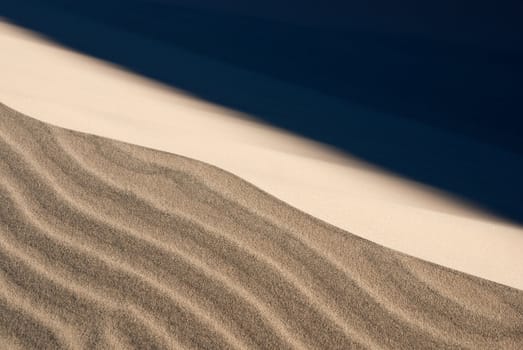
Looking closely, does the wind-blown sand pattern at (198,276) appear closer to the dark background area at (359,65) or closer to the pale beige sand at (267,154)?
the pale beige sand at (267,154)

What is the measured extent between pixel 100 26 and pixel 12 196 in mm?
1215

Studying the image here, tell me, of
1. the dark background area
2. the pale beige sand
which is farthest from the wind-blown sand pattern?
the dark background area

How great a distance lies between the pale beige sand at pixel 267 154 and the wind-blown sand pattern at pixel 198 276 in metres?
0.08

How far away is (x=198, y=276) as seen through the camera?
164 cm

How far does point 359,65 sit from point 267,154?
71 centimetres

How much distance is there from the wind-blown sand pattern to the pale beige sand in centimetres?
8

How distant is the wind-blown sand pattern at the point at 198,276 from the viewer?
1.52 metres

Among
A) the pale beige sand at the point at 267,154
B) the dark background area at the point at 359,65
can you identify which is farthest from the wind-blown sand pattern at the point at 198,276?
the dark background area at the point at 359,65

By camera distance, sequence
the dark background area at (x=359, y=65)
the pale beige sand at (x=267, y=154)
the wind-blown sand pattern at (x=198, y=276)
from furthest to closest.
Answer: the dark background area at (x=359, y=65) → the pale beige sand at (x=267, y=154) → the wind-blown sand pattern at (x=198, y=276)

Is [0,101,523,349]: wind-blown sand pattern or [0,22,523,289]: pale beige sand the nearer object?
[0,101,523,349]: wind-blown sand pattern

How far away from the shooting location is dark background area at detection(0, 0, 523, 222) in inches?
86.5

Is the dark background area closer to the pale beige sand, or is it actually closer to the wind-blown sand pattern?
the pale beige sand

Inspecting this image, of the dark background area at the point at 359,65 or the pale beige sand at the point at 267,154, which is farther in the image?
the dark background area at the point at 359,65

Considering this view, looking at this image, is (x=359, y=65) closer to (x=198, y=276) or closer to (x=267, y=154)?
(x=267, y=154)
